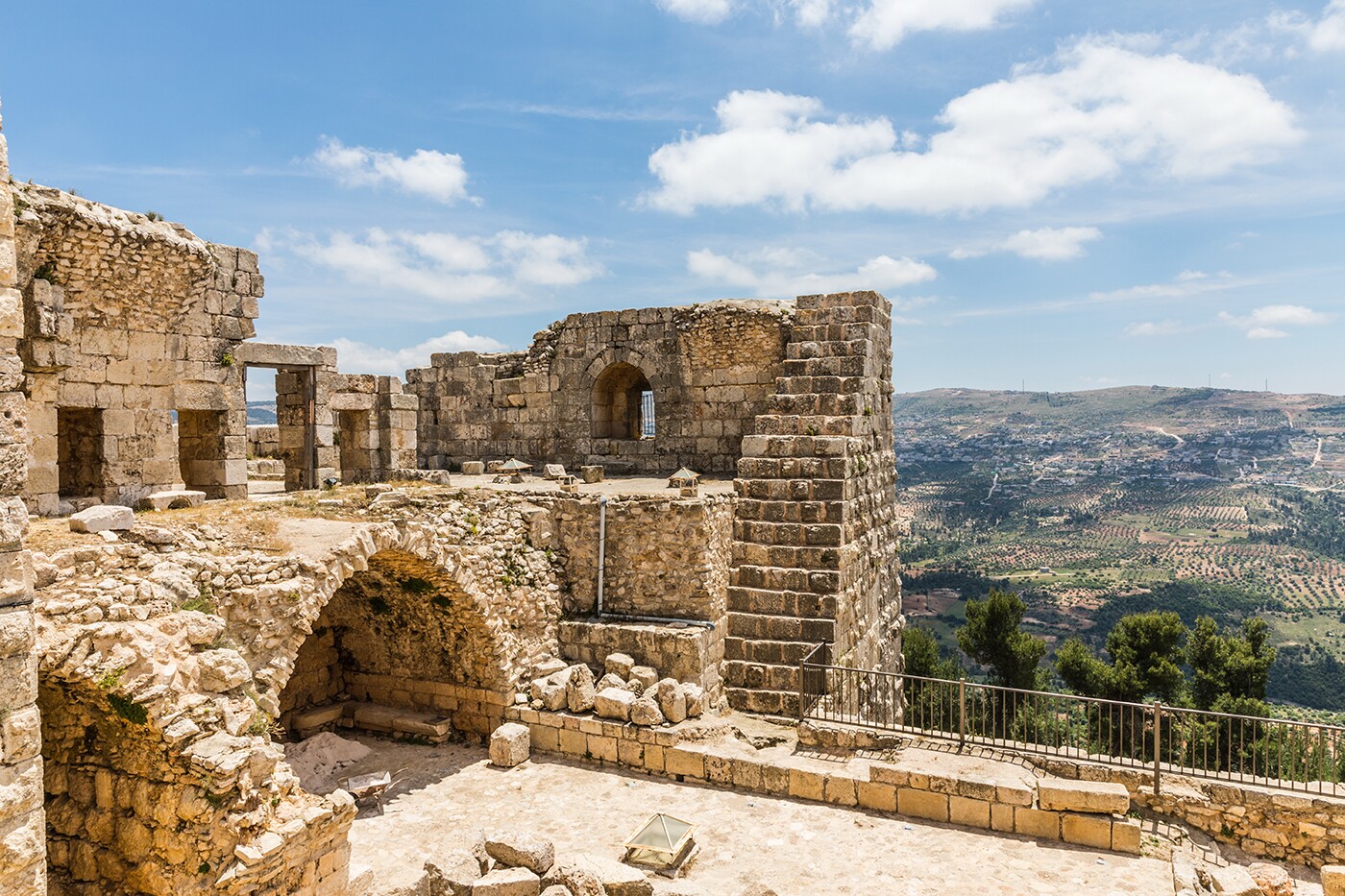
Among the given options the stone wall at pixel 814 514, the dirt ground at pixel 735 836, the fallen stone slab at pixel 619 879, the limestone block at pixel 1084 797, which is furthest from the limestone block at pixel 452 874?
the limestone block at pixel 1084 797

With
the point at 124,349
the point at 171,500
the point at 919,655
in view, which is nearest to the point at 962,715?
the point at 171,500

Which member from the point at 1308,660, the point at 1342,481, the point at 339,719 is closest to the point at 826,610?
the point at 339,719

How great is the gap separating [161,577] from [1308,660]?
236ft

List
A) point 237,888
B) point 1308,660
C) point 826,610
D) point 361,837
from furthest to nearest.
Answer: point 1308,660
point 826,610
point 361,837
point 237,888

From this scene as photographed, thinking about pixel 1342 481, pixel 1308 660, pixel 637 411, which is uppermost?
pixel 637 411

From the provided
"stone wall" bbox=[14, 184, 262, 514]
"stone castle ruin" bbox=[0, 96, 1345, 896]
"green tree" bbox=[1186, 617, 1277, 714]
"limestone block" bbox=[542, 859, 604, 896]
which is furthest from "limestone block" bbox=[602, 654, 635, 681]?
"green tree" bbox=[1186, 617, 1277, 714]

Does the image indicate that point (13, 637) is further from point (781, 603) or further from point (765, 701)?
point (781, 603)

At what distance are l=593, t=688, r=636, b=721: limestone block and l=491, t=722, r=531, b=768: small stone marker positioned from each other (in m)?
1.16

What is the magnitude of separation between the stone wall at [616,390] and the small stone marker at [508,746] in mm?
7325

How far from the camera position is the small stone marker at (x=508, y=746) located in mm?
11641

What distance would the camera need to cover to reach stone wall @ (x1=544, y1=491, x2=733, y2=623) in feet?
40.8

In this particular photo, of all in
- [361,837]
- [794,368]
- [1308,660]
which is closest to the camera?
[361,837]

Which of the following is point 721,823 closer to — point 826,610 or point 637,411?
point 826,610

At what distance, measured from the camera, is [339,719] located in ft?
44.3
